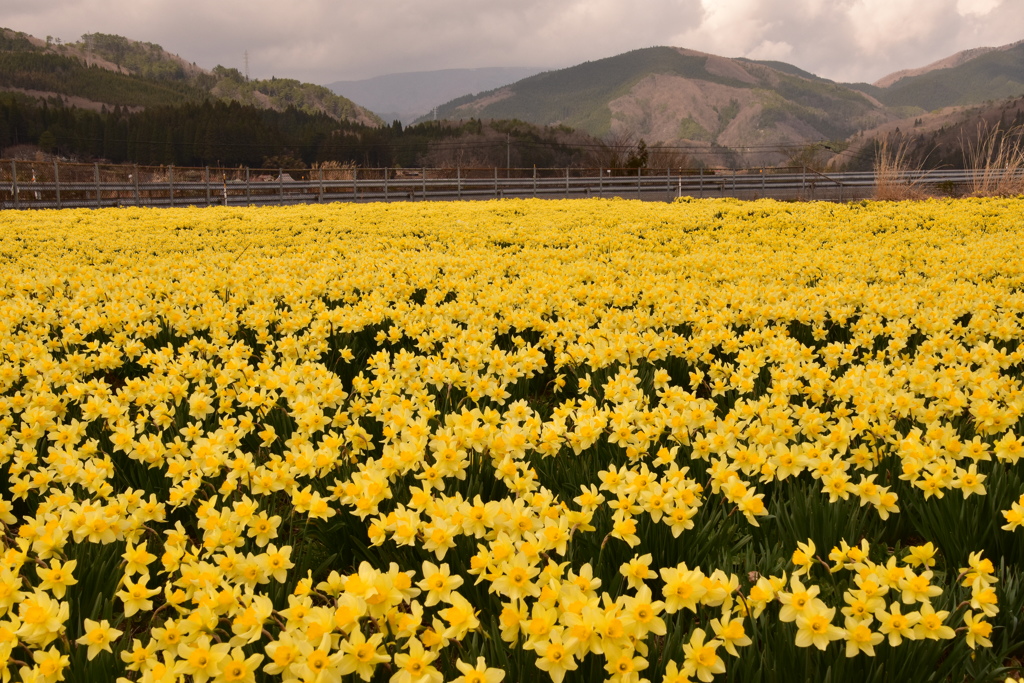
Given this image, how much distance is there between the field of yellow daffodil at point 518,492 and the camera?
1.75m

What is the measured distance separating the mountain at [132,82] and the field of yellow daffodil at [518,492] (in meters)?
111

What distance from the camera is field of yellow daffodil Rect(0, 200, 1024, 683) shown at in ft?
5.73

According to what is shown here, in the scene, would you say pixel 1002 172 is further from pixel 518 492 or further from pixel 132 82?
pixel 132 82

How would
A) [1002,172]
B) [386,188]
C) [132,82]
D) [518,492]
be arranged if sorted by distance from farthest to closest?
[132,82] < [386,188] < [1002,172] < [518,492]

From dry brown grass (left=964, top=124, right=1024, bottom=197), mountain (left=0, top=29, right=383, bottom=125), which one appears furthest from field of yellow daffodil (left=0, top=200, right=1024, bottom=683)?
mountain (left=0, top=29, right=383, bottom=125)

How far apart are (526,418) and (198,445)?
4.88 feet

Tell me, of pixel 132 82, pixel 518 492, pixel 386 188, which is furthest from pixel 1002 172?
pixel 132 82

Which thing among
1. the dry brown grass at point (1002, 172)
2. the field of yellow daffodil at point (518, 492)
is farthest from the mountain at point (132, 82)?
the field of yellow daffodil at point (518, 492)

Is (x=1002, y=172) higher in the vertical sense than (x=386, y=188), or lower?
lower

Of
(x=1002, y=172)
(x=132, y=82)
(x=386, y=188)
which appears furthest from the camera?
(x=132, y=82)

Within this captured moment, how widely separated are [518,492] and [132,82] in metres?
155

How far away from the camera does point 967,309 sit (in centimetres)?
528

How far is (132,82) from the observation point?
127 meters

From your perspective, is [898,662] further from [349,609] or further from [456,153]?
[456,153]
